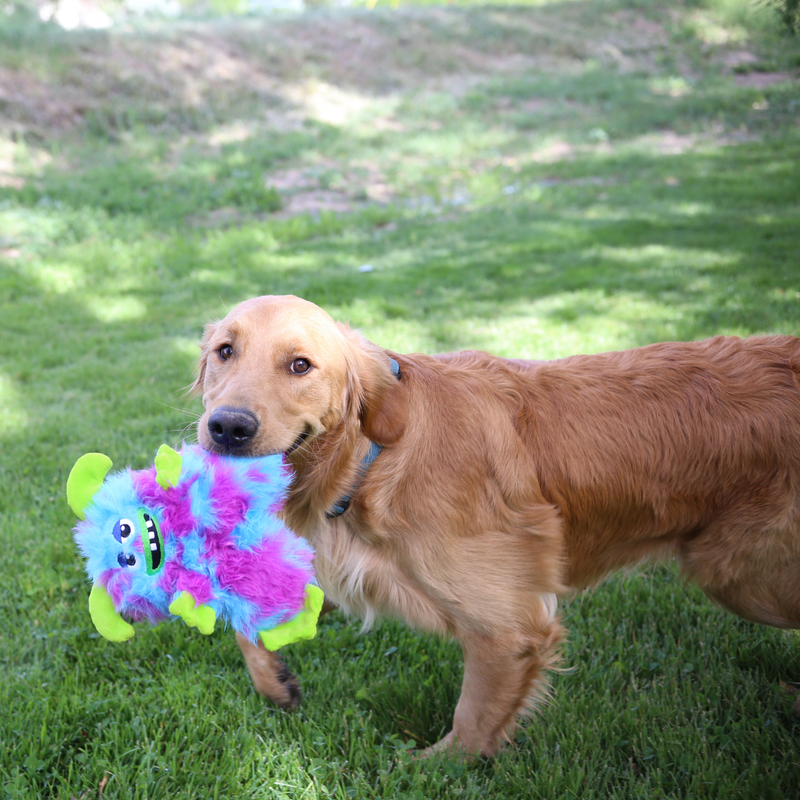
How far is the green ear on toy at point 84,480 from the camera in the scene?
7.02 feet

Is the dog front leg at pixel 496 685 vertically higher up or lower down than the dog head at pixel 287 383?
lower down

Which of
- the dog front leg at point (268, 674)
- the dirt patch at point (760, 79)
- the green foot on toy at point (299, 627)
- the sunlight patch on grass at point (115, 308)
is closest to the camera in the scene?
the green foot on toy at point (299, 627)

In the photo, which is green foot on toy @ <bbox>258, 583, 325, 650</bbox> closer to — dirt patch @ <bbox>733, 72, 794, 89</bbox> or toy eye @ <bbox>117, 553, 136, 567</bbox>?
toy eye @ <bbox>117, 553, 136, 567</bbox>

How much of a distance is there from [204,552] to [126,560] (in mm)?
233

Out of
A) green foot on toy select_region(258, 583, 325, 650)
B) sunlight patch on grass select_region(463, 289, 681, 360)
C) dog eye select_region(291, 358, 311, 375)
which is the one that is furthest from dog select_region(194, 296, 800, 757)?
sunlight patch on grass select_region(463, 289, 681, 360)

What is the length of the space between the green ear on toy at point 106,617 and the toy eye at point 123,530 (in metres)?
0.18

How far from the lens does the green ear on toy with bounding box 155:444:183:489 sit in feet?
6.75

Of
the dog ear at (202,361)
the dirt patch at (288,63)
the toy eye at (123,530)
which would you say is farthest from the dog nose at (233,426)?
the dirt patch at (288,63)

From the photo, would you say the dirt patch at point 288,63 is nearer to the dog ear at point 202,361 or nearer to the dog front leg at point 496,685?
the dog ear at point 202,361

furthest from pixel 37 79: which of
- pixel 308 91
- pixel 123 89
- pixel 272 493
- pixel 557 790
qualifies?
pixel 557 790

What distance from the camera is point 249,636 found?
1964 mm

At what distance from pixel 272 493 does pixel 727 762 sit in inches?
71.7

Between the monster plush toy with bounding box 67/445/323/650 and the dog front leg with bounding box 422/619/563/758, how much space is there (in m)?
0.69

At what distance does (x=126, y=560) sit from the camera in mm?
1985
